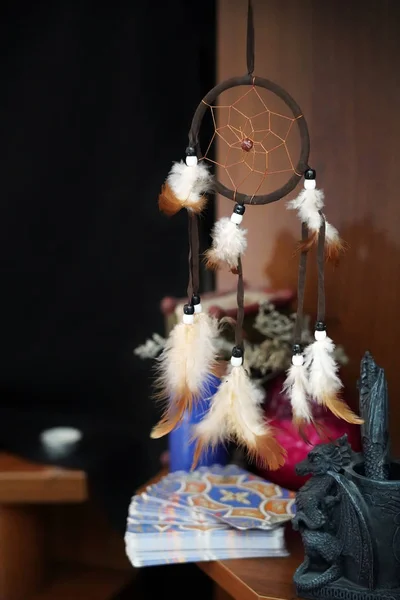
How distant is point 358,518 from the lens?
31.7 inches

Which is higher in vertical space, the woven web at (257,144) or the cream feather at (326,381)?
the woven web at (257,144)

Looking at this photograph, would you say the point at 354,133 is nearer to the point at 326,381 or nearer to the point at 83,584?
the point at 326,381

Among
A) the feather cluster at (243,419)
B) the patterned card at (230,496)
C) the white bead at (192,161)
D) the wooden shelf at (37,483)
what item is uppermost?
the white bead at (192,161)

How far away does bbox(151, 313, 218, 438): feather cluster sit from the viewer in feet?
2.73

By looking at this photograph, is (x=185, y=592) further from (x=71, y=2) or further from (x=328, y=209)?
(x=71, y=2)

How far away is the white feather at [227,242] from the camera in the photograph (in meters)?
0.80

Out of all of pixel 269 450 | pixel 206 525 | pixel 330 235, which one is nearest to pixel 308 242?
pixel 330 235

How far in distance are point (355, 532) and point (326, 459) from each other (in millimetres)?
88

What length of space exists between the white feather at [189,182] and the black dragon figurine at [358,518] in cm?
27

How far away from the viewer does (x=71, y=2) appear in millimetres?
1320

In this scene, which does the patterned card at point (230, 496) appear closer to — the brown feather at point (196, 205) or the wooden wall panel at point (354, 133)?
the wooden wall panel at point (354, 133)

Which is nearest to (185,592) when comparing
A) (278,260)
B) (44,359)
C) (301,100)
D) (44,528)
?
(44,528)

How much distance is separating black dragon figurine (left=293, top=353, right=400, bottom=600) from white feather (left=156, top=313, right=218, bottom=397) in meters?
0.17

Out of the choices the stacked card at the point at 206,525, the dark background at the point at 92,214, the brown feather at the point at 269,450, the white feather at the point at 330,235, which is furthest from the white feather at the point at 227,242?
the dark background at the point at 92,214
